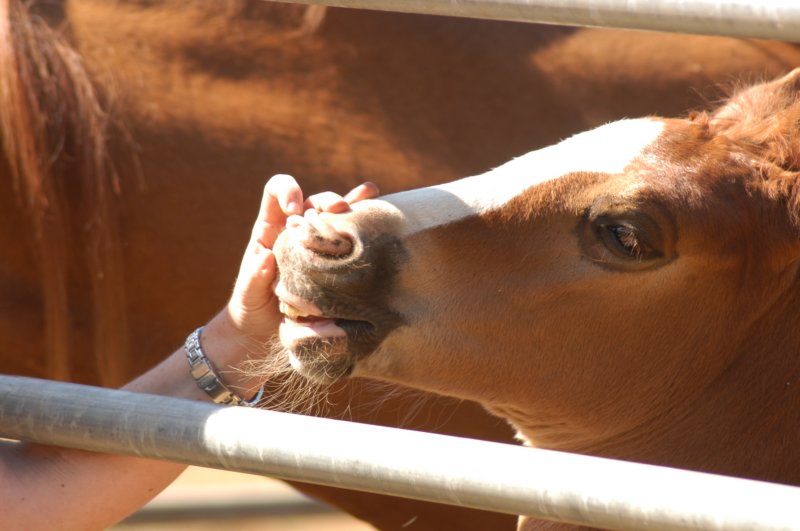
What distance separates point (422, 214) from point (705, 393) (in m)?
0.53

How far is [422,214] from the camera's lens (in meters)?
1.55

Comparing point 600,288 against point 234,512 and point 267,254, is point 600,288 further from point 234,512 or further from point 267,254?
point 234,512

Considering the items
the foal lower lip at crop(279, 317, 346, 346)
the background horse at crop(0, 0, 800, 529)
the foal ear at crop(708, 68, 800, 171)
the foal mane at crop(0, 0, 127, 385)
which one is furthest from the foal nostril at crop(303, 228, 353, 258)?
the foal mane at crop(0, 0, 127, 385)

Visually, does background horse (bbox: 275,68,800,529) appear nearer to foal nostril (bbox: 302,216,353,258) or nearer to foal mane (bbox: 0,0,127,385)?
foal nostril (bbox: 302,216,353,258)

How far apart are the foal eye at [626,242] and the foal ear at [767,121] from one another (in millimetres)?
242

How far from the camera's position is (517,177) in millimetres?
1589

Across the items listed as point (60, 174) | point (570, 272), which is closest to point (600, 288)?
point (570, 272)

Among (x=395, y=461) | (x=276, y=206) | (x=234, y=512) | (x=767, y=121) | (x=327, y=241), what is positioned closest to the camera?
(x=395, y=461)

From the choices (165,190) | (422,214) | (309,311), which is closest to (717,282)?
(422,214)

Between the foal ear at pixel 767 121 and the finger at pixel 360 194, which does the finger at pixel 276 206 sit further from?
the foal ear at pixel 767 121

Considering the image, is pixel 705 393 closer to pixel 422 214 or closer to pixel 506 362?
pixel 506 362

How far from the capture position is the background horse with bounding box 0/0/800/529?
2.36 m

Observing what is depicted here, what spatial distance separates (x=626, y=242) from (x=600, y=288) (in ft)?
0.29

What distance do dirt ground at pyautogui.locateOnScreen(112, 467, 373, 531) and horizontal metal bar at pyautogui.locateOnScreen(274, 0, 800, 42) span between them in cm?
328
